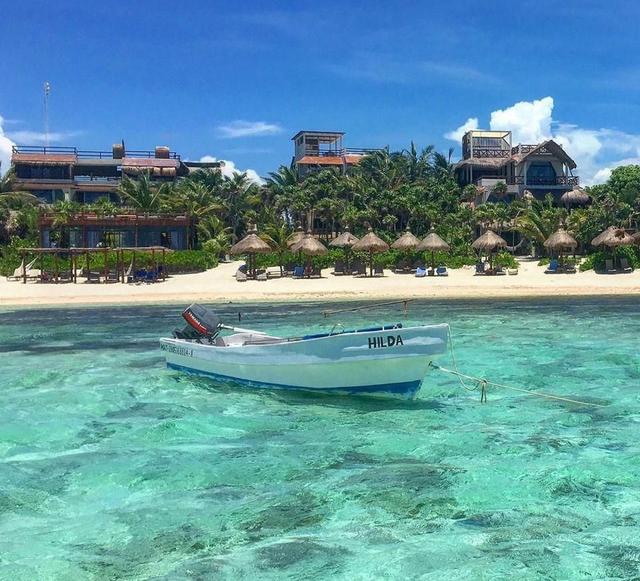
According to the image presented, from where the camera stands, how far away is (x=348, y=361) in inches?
527

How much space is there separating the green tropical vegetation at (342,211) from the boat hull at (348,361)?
1296 inches

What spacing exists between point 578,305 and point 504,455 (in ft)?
81.8

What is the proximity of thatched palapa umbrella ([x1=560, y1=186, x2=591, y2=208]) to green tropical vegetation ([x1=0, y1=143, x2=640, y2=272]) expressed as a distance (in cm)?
76

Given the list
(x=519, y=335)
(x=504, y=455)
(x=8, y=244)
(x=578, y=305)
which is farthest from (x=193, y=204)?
(x=504, y=455)

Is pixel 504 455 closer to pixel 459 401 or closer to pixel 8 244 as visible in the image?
pixel 459 401

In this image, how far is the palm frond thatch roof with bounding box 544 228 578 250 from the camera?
43.4 metres

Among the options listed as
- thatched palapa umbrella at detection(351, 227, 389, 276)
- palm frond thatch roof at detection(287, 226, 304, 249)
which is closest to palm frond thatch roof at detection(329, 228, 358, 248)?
thatched palapa umbrella at detection(351, 227, 389, 276)

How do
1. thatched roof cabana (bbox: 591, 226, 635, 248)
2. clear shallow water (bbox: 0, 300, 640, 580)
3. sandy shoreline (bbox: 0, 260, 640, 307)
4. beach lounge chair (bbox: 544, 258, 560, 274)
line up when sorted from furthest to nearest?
1. beach lounge chair (bbox: 544, 258, 560, 274)
2. thatched roof cabana (bbox: 591, 226, 635, 248)
3. sandy shoreline (bbox: 0, 260, 640, 307)
4. clear shallow water (bbox: 0, 300, 640, 580)

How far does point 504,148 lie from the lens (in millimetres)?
71938

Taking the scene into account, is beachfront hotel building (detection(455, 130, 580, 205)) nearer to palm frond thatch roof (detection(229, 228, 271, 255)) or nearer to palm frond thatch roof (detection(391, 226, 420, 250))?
palm frond thatch roof (detection(391, 226, 420, 250))

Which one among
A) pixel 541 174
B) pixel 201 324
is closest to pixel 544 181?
pixel 541 174

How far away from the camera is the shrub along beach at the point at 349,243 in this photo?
41562 millimetres

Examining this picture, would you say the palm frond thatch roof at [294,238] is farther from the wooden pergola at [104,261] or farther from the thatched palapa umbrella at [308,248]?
the wooden pergola at [104,261]

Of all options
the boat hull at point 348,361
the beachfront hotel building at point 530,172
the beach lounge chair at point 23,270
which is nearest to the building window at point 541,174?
the beachfront hotel building at point 530,172
